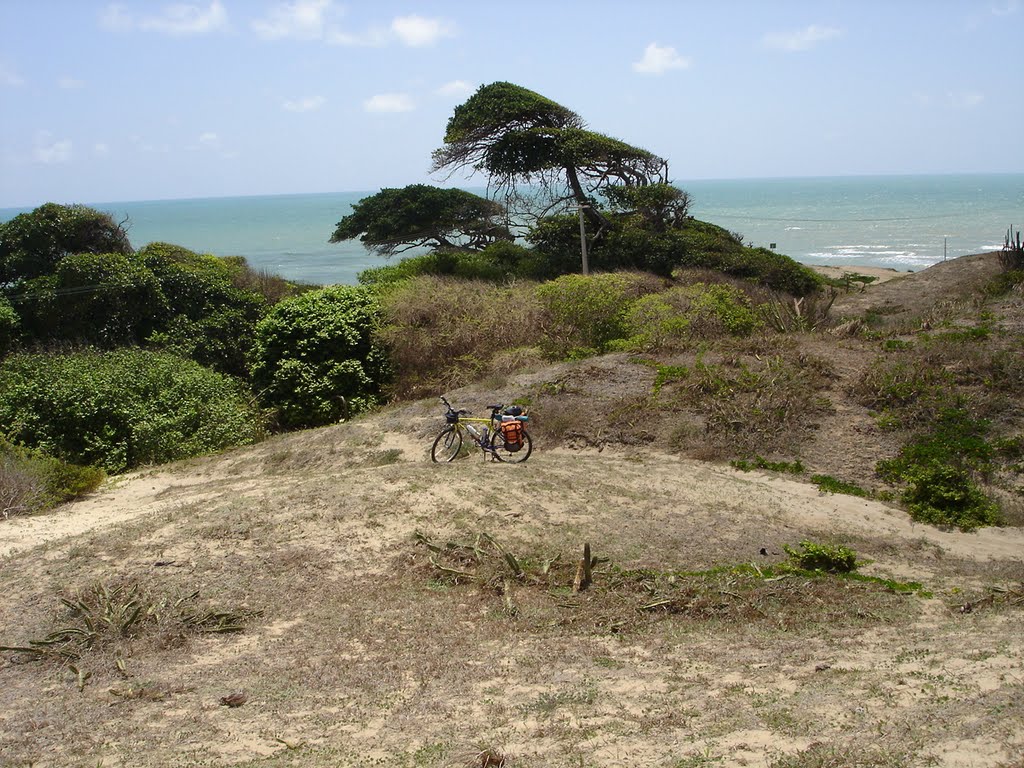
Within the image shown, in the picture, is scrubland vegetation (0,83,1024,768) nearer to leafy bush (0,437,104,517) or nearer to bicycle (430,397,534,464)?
leafy bush (0,437,104,517)

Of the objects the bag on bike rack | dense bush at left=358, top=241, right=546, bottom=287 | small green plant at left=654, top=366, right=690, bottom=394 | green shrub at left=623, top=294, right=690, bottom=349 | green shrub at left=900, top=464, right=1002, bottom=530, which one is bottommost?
green shrub at left=900, top=464, right=1002, bottom=530

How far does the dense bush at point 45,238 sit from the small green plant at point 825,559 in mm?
23358

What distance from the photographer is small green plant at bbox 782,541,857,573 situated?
28.1 ft

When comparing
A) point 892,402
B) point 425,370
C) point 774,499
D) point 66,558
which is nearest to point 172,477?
point 66,558

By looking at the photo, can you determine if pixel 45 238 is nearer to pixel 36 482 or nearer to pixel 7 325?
pixel 7 325

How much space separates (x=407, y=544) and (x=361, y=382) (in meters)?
11.1

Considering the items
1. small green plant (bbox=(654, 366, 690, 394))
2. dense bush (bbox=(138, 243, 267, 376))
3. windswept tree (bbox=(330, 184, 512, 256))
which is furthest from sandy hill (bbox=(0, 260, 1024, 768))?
windswept tree (bbox=(330, 184, 512, 256))

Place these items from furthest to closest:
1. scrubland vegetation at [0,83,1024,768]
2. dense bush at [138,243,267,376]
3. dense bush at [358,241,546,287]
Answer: dense bush at [358,241,546,287]
dense bush at [138,243,267,376]
scrubland vegetation at [0,83,1024,768]

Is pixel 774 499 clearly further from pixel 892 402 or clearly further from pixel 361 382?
pixel 361 382

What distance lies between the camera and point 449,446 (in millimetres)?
12086

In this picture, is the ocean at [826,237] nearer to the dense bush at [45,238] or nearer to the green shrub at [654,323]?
the dense bush at [45,238]

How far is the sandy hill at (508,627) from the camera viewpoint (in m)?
5.14

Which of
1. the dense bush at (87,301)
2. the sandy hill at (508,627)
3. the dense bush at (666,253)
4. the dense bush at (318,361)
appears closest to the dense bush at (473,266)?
the dense bush at (666,253)

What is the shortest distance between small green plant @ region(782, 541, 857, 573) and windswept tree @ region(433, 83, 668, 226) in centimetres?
2292
